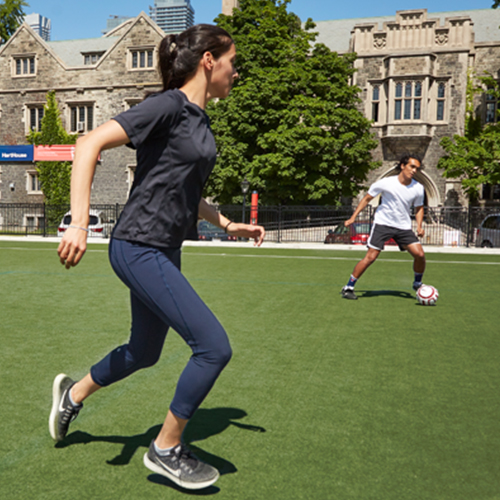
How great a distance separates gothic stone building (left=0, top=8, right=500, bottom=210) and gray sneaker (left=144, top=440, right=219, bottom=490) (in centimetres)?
3250

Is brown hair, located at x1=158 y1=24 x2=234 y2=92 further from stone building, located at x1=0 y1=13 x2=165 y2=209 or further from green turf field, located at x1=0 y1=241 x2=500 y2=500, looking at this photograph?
stone building, located at x1=0 y1=13 x2=165 y2=209

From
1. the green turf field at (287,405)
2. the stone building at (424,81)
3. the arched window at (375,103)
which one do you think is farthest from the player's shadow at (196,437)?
the arched window at (375,103)

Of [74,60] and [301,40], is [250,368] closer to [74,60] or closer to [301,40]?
[301,40]

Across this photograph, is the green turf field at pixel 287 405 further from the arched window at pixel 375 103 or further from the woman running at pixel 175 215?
the arched window at pixel 375 103

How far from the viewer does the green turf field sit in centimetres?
250

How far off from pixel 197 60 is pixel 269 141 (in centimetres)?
2692

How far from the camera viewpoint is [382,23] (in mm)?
38781

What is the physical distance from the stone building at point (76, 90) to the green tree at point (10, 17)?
9.19ft

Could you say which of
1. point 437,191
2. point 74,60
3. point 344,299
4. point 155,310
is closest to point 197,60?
point 155,310

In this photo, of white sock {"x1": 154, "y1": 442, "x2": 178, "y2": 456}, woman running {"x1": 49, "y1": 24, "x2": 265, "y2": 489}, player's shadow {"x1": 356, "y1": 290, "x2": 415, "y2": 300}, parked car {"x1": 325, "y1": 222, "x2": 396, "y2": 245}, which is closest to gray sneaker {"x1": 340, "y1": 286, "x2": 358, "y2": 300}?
player's shadow {"x1": 356, "y1": 290, "x2": 415, "y2": 300}

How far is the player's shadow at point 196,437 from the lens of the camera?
8.62ft

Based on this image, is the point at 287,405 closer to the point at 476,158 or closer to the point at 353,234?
the point at 353,234

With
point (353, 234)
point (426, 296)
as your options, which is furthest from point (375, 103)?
point (426, 296)

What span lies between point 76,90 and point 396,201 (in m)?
33.3
